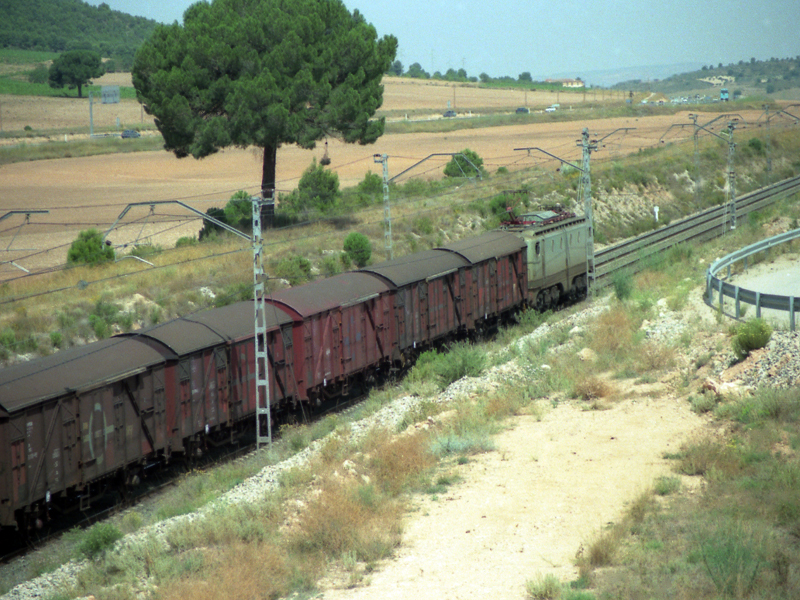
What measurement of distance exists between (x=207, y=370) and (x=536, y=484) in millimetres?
7562

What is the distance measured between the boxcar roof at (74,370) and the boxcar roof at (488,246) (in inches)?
496

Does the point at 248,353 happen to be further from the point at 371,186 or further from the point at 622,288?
the point at 371,186

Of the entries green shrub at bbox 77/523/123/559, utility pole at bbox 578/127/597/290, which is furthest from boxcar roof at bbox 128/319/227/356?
utility pole at bbox 578/127/597/290

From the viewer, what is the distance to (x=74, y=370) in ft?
49.3

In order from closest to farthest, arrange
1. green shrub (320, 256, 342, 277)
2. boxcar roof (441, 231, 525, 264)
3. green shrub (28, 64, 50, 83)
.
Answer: boxcar roof (441, 231, 525, 264) < green shrub (320, 256, 342, 277) < green shrub (28, 64, 50, 83)

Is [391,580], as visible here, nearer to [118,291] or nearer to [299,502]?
[299,502]

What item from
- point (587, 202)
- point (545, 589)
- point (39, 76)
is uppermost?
point (39, 76)

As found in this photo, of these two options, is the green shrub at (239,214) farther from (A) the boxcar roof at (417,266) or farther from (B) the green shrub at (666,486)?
(B) the green shrub at (666,486)

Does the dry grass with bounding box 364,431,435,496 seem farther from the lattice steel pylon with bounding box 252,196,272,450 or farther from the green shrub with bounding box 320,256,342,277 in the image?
the green shrub with bounding box 320,256,342,277

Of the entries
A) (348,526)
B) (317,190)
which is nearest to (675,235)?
(317,190)

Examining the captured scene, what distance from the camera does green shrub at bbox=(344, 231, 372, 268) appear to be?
36.2 metres

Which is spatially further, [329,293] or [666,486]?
[329,293]

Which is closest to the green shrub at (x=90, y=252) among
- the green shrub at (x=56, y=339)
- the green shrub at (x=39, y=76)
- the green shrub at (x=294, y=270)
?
the green shrub at (x=294, y=270)

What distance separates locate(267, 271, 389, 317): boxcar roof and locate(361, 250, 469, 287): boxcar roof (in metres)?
0.61
